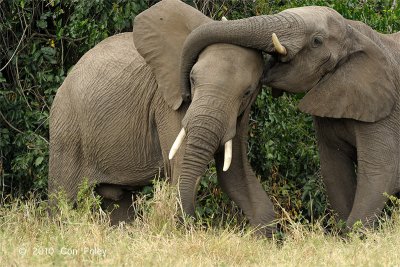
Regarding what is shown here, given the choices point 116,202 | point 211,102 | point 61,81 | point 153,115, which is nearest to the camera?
point 211,102

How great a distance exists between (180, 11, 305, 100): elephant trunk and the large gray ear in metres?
0.24

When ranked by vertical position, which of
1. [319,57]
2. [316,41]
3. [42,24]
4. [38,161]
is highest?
[316,41]

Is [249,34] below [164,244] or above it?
above

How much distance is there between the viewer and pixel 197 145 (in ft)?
27.2

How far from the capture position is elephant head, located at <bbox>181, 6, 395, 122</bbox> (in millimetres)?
8438

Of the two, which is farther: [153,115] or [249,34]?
[153,115]

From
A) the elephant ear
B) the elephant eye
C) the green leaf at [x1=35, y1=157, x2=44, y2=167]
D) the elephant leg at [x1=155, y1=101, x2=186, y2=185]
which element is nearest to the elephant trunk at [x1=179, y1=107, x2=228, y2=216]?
the elephant leg at [x1=155, y1=101, x2=186, y2=185]

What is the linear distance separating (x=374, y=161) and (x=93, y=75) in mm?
2050

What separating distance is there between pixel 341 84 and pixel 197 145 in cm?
128

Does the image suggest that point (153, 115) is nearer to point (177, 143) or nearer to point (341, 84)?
point (177, 143)

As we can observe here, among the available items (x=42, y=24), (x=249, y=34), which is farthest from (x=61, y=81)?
(x=249, y=34)

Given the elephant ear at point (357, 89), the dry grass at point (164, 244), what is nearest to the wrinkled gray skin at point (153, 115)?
the dry grass at point (164, 244)

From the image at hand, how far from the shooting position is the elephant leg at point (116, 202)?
380 inches

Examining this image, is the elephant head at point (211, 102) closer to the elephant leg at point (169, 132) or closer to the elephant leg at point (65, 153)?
the elephant leg at point (169, 132)
